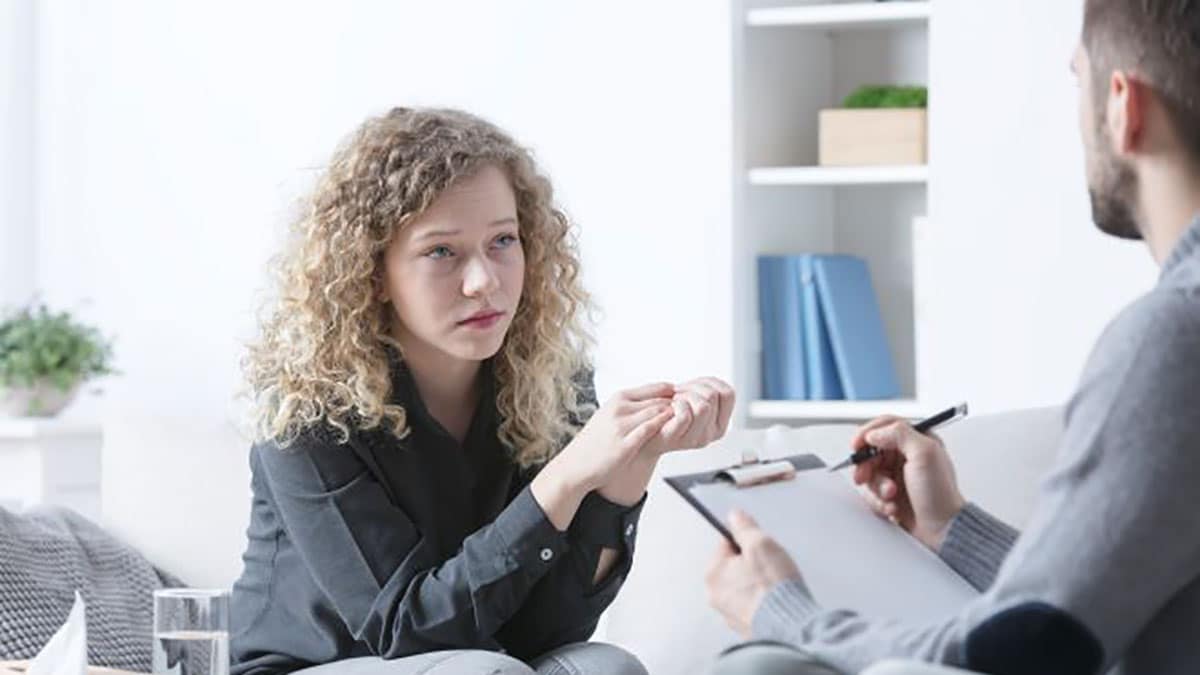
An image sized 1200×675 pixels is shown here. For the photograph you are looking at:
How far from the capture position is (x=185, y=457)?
9.78ft

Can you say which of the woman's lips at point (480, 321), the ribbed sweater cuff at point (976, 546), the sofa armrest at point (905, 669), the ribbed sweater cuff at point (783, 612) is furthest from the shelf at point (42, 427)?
the sofa armrest at point (905, 669)

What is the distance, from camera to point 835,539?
1700 millimetres

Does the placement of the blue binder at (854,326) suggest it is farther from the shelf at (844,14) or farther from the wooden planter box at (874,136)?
the shelf at (844,14)

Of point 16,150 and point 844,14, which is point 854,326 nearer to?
point 844,14

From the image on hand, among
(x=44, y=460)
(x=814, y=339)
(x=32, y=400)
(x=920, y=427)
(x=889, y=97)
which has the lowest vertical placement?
(x=44, y=460)

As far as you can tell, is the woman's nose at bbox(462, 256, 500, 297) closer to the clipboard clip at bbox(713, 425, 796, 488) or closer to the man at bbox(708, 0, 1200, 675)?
the clipboard clip at bbox(713, 425, 796, 488)

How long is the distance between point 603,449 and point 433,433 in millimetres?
296

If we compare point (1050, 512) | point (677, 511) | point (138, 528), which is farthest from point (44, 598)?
point (1050, 512)

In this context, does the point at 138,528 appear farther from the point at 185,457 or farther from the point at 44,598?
the point at 44,598

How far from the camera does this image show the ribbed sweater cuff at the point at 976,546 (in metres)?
1.77

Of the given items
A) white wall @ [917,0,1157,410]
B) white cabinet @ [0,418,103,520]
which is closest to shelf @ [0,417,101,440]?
white cabinet @ [0,418,103,520]

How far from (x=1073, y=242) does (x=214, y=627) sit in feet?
6.59

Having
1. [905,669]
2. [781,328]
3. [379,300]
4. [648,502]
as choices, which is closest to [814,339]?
[781,328]

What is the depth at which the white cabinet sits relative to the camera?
4.18 m
